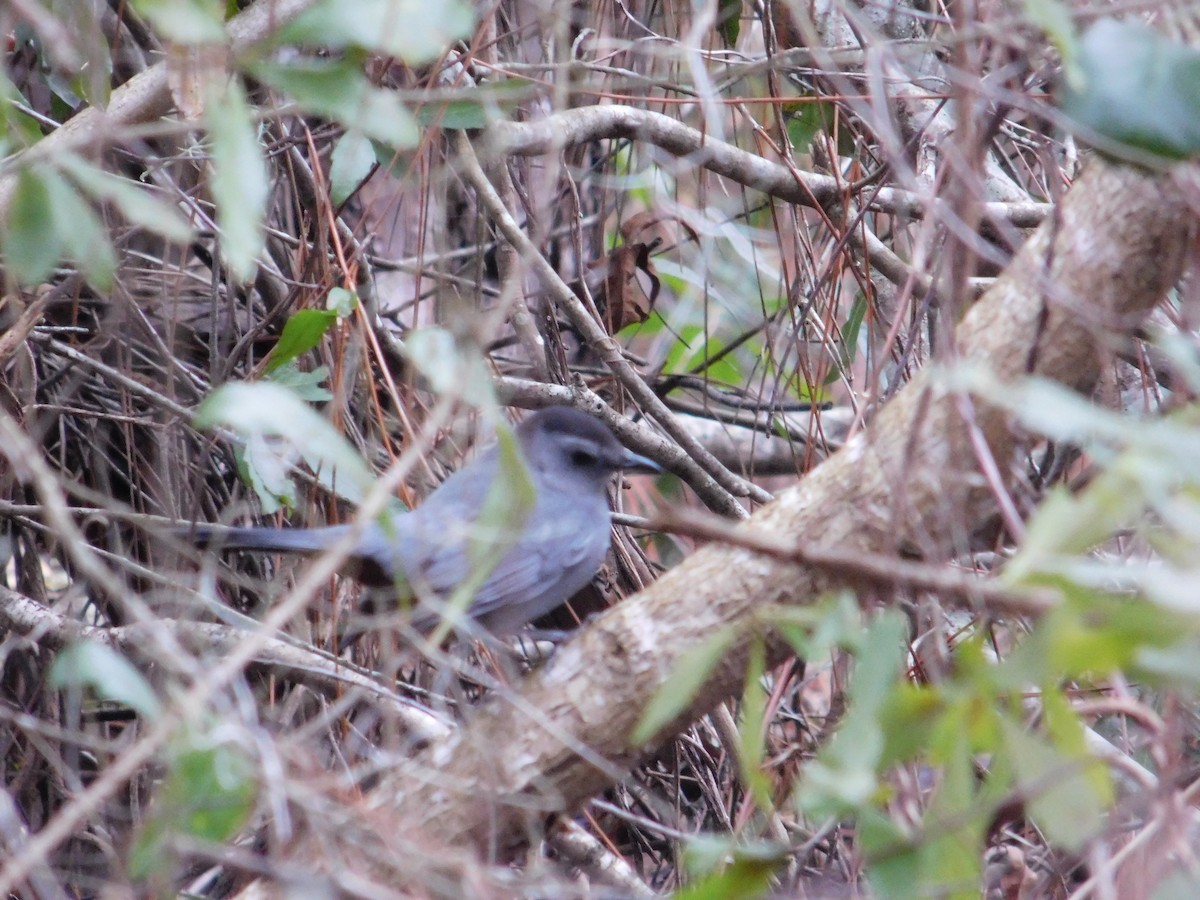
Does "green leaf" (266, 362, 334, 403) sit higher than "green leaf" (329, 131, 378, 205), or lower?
lower

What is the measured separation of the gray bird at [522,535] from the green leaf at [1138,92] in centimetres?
154

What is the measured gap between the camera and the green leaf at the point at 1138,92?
1763mm

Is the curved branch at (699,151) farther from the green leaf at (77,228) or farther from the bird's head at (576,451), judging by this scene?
the green leaf at (77,228)

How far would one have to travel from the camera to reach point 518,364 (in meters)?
4.61

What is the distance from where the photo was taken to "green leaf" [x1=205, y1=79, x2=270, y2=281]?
1594mm

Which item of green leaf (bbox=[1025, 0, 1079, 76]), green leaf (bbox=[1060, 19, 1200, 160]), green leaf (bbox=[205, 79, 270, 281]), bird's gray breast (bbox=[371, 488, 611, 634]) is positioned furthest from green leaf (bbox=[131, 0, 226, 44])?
bird's gray breast (bbox=[371, 488, 611, 634])

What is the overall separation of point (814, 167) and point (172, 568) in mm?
2643

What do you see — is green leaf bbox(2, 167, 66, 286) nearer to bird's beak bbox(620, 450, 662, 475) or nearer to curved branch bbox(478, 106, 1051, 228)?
curved branch bbox(478, 106, 1051, 228)

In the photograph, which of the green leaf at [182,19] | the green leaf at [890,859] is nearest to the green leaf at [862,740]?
the green leaf at [890,859]

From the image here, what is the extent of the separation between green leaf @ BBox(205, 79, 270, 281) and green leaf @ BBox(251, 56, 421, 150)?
7 cm

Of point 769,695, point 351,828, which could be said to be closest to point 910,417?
point 351,828

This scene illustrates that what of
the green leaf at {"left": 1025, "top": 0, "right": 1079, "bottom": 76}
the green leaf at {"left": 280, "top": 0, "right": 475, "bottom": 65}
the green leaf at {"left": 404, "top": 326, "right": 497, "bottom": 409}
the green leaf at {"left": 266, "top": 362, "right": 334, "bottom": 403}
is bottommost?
the green leaf at {"left": 266, "top": 362, "right": 334, "bottom": 403}

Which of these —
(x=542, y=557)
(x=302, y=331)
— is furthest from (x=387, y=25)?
(x=542, y=557)

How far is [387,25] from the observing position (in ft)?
5.41
